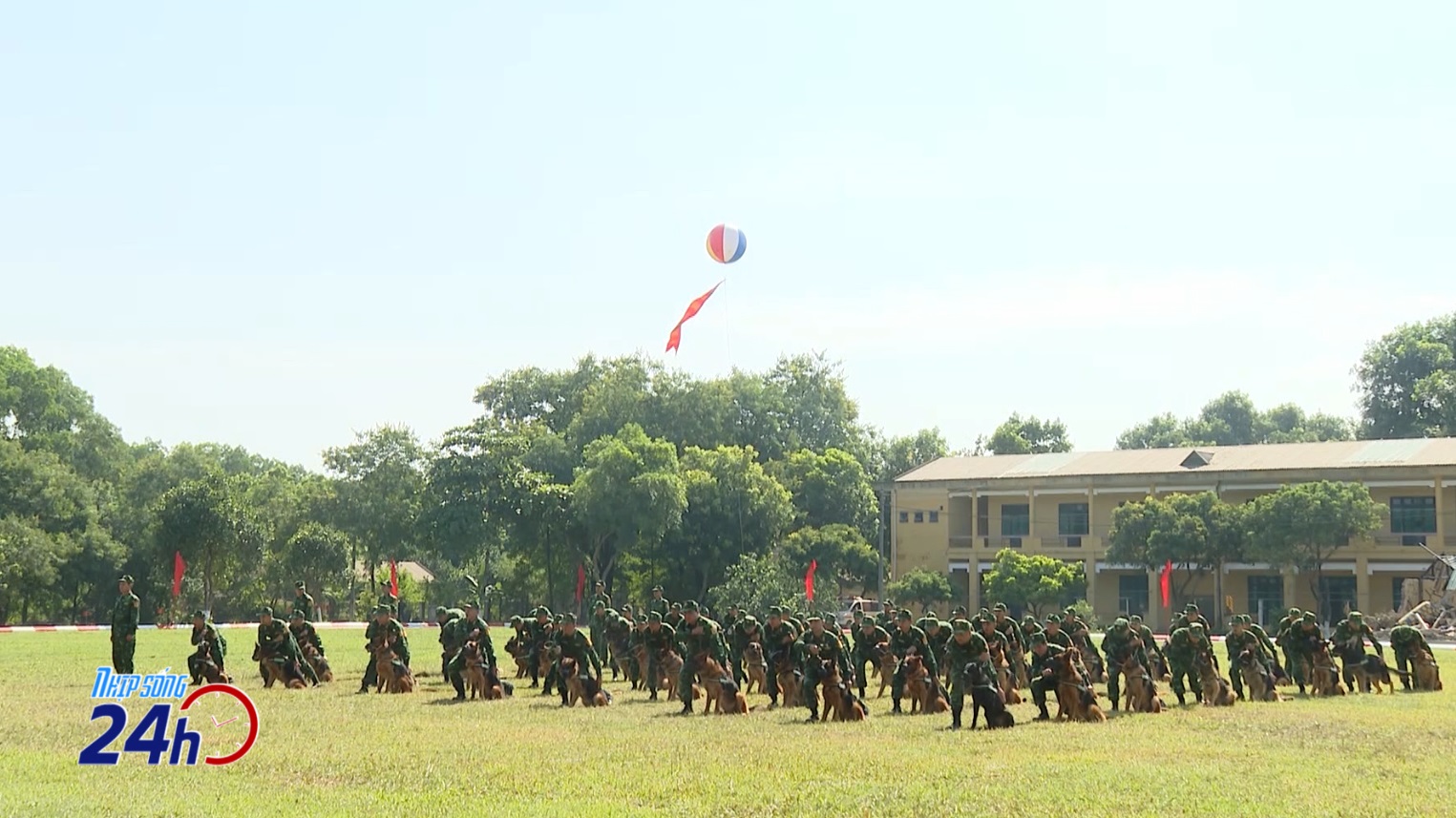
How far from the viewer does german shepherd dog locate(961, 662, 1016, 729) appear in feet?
63.8

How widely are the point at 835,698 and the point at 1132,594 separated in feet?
159

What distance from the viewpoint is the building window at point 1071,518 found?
6875cm

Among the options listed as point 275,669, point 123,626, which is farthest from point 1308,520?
point 123,626

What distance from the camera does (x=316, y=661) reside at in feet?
87.5

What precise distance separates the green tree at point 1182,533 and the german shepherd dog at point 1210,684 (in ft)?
123

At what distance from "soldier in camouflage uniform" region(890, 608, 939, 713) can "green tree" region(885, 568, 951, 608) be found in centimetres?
4159

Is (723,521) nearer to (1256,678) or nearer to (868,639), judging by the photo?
(868,639)

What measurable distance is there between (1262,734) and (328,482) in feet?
214

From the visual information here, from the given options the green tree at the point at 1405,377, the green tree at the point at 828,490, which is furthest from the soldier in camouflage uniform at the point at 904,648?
the green tree at the point at 1405,377

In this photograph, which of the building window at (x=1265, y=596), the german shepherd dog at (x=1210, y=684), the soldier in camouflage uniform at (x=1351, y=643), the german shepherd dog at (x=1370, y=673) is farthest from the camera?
the building window at (x=1265, y=596)

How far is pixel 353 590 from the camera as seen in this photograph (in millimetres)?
77562

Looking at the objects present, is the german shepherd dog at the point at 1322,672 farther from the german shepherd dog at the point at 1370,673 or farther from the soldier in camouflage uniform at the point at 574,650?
the soldier in camouflage uniform at the point at 574,650

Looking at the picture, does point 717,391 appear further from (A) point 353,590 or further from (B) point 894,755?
(B) point 894,755

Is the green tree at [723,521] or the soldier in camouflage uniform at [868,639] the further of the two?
the green tree at [723,521]
